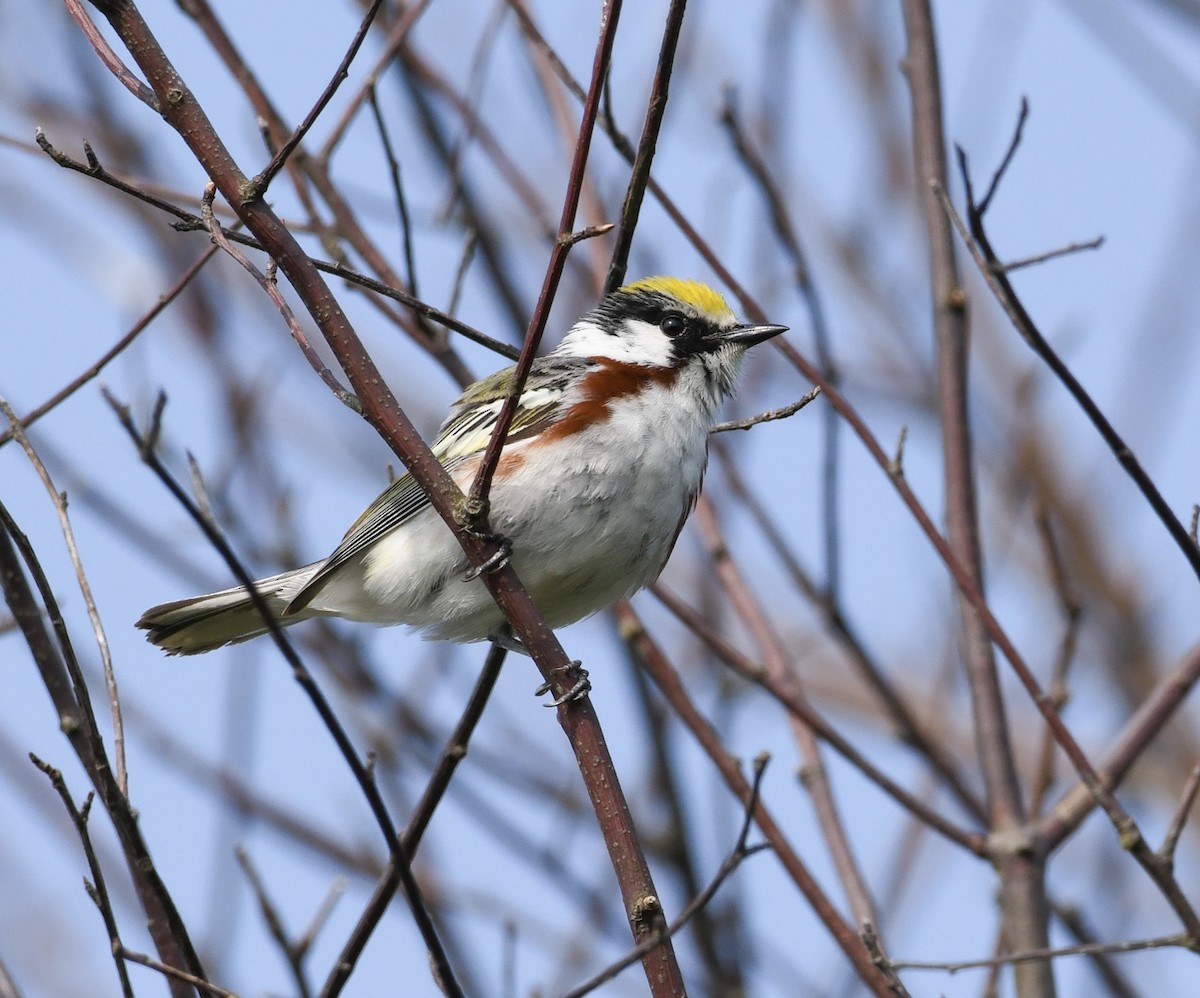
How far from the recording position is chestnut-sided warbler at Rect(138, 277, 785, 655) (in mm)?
4719

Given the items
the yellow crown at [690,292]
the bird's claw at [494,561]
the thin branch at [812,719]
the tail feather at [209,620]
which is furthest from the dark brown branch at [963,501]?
the tail feather at [209,620]

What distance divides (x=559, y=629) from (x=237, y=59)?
2323 millimetres

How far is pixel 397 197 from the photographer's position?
486 centimetres

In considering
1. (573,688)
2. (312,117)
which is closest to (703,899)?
(573,688)

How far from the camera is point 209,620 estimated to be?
5184 millimetres

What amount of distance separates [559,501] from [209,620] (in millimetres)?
1418

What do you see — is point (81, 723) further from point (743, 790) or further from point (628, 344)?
point (628, 344)

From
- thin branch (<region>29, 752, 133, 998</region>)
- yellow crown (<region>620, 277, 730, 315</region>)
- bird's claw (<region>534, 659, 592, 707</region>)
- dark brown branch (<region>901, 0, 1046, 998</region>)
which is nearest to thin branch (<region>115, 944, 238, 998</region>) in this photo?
thin branch (<region>29, 752, 133, 998</region>)

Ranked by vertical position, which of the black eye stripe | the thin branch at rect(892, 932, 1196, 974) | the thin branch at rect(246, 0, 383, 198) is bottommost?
the thin branch at rect(892, 932, 1196, 974)

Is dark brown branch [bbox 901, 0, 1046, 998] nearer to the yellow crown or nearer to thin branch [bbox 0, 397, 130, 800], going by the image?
the yellow crown

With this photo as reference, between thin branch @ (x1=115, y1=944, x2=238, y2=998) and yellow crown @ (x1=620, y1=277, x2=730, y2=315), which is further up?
yellow crown @ (x1=620, y1=277, x2=730, y2=315)

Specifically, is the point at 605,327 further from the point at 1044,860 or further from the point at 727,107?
the point at 1044,860

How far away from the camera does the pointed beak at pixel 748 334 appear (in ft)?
16.7

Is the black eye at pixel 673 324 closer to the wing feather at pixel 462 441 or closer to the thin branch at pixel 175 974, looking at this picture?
the wing feather at pixel 462 441
